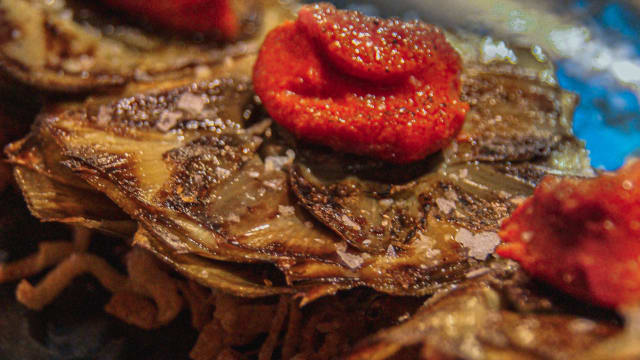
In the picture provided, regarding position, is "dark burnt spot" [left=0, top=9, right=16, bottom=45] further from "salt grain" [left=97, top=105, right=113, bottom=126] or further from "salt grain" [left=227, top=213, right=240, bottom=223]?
"salt grain" [left=227, top=213, right=240, bottom=223]

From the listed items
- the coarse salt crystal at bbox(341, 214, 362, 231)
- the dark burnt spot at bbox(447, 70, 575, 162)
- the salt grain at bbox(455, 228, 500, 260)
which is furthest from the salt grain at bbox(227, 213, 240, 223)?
the dark burnt spot at bbox(447, 70, 575, 162)

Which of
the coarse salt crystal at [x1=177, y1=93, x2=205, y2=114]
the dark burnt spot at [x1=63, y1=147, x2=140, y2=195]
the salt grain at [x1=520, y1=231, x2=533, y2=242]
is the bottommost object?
the dark burnt spot at [x1=63, y1=147, x2=140, y2=195]

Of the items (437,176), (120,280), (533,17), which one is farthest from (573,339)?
(533,17)

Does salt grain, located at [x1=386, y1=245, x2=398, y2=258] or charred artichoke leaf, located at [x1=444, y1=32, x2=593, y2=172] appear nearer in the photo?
salt grain, located at [x1=386, y1=245, x2=398, y2=258]

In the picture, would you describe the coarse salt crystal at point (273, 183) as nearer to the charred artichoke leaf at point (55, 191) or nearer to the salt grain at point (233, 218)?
the salt grain at point (233, 218)

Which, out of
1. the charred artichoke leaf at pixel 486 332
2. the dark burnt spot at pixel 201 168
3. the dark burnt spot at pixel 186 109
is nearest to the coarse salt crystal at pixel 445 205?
the charred artichoke leaf at pixel 486 332

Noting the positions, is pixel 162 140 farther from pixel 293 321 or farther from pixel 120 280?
pixel 293 321

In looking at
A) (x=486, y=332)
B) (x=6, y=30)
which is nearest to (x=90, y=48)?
(x=6, y=30)

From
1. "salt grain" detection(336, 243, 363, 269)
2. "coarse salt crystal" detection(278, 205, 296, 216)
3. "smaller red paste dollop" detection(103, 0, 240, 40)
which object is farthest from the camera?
"smaller red paste dollop" detection(103, 0, 240, 40)
